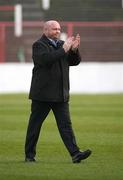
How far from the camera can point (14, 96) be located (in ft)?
88.7

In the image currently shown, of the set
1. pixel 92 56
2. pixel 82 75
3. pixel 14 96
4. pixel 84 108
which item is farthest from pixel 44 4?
pixel 84 108

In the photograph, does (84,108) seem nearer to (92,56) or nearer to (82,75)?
(82,75)

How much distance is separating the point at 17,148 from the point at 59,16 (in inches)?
791

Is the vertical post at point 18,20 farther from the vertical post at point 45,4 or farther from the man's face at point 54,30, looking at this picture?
the man's face at point 54,30

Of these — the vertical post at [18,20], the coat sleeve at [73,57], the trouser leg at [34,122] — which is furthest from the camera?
the vertical post at [18,20]

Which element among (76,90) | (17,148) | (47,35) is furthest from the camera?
(76,90)

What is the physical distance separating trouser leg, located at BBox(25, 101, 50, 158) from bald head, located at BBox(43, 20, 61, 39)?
0.91m

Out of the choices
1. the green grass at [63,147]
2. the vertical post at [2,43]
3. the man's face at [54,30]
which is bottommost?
the vertical post at [2,43]

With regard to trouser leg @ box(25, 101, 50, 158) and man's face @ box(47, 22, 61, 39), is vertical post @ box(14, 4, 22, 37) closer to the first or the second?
trouser leg @ box(25, 101, 50, 158)

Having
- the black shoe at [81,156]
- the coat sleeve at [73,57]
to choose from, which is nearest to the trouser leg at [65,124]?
the black shoe at [81,156]

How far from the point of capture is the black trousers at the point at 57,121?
38.6 ft

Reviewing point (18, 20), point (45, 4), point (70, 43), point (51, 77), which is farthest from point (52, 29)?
point (45, 4)

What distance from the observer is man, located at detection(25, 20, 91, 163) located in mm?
11617

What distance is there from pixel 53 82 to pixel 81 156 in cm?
104
